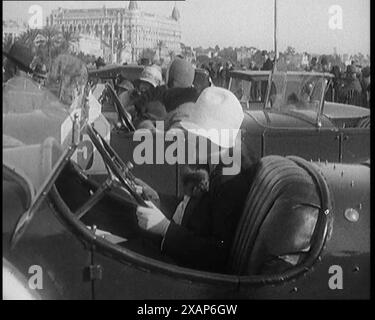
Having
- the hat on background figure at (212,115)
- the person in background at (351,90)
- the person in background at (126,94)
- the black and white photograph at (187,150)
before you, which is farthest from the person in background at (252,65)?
the person in background at (126,94)

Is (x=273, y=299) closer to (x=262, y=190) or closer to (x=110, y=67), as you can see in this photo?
Answer: (x=262, y=190)

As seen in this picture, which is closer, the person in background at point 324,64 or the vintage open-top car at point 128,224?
the vintage open-top car at point 128,224

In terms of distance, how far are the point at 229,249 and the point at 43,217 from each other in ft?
2.32

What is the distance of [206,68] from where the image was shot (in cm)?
312

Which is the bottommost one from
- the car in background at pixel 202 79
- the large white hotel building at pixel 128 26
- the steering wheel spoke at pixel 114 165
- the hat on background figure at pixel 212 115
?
the steering wheel spoke at pixel 114 165

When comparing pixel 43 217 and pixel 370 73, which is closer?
pixel 43 217

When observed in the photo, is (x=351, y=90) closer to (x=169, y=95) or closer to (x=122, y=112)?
(x=169, y=95)

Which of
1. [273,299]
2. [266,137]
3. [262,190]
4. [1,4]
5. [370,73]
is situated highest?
[1,4]

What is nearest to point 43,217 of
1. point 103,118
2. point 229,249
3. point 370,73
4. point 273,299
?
point 103,118

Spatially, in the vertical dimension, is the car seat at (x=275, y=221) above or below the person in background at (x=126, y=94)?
below

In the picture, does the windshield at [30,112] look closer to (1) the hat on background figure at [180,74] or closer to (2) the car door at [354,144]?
(1) the hat on background figure at [180,74]

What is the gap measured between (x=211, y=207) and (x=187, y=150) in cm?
24

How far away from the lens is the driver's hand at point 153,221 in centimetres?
313

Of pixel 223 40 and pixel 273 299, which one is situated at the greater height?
pixel 223 40
